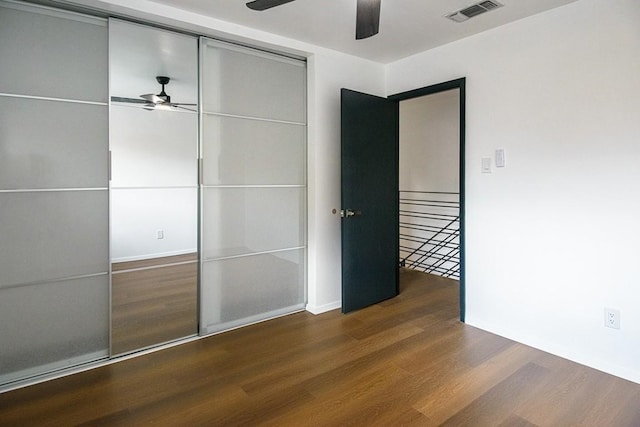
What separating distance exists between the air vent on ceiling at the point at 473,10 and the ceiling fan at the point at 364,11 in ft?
3.17

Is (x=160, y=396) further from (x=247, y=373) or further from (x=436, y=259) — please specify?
(x=436, y=259)

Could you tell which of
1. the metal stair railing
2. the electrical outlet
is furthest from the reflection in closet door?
the metal stair railing

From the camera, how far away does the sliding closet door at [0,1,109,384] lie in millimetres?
2270

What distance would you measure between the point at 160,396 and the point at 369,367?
133cm

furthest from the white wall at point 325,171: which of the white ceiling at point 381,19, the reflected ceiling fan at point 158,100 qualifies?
the reflected ceiling fan at point 158,100

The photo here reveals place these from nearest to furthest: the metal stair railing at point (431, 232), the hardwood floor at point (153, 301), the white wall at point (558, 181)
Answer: the white wall at point (558, 181)
the hardwood floor at point (153, 301)
the metal stair railing at point (431, 232)

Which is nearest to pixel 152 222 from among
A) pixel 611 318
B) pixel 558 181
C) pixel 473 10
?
pixel 473 10

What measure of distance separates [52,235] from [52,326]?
59 centimetres

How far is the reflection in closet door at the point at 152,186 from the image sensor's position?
2600 millimetres

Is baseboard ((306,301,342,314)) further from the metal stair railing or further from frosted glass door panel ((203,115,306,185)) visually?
the metal stair railing

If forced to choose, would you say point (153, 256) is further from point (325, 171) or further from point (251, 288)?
point (325, 171)

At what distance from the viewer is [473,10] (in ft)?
8.84

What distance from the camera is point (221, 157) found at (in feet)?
10.0

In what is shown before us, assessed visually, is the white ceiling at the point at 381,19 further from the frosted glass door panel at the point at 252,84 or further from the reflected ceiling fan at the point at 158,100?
the reflected ceiling fan at the point at 158,100
